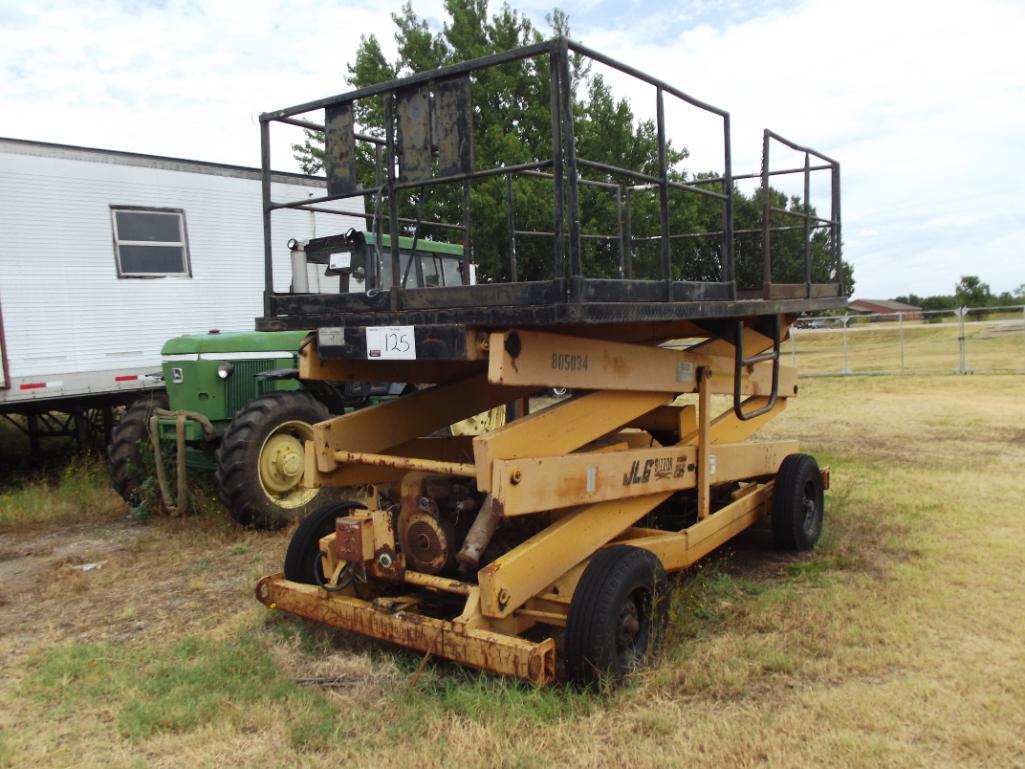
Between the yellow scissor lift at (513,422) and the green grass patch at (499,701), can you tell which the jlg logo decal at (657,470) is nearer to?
the yellow scissor lift at (513,422)

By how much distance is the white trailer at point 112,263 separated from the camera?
30.6 feet

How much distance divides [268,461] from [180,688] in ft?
10.9

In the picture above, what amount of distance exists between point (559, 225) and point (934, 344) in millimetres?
29462

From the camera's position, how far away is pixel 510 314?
348 centimetres

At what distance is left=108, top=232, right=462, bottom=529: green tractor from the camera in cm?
689

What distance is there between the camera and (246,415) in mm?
6953

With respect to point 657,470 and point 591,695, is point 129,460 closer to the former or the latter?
point 657,470

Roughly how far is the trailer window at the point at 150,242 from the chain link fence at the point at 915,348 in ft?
33.3

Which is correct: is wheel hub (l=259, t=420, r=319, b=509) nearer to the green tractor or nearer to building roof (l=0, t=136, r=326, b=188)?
the green tractor

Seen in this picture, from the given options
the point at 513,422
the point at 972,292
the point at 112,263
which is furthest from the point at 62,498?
the point at 972,292

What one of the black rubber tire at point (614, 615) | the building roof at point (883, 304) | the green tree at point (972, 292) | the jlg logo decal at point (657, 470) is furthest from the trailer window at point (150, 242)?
the building roof at point (883, 304)

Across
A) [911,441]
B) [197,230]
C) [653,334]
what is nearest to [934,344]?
[911,441]

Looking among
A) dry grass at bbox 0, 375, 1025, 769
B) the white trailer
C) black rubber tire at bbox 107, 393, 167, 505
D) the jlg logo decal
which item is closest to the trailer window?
the white trailer

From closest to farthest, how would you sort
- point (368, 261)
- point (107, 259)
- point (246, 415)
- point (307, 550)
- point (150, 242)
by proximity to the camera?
point (307, 550)
point (368, 261)
point (246, 415)
point (107, 259)
point (150, 242)
